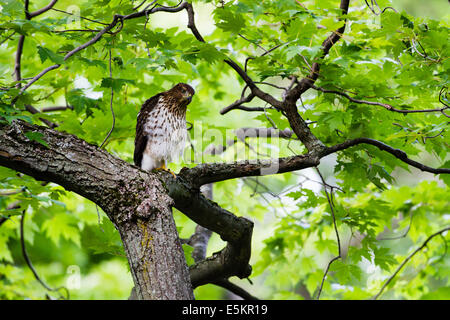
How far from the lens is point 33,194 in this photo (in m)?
3.07

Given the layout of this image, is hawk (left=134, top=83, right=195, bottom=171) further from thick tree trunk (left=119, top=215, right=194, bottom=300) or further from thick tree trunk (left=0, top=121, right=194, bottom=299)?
thick tree trunk (left=119, top=215, right=194, bottom=300)

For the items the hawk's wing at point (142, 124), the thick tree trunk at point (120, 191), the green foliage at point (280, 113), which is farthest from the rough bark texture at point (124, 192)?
the hawk's wing at point (142, 124)

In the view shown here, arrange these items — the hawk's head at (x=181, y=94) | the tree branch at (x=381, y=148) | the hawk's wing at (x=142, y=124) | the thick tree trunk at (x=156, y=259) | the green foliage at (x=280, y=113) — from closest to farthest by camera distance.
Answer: the thick tree trunk at (x=156, y=259) < the green foliage at (x=280, y=113) < the tree branch at (x=381, y=148) < the hawk's wing at (x=142, y=124) < the hawk's head at (x=181, y=94)

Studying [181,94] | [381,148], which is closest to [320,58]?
[381,148]

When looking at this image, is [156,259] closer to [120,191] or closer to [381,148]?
[120,191]

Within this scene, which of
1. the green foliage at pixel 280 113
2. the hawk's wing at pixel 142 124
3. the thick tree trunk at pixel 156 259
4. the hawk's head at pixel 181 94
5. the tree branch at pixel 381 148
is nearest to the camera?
the thick tree trunk at pixel 156 259

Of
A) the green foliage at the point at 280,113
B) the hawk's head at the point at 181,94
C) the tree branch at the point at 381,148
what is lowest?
the tree branch at the point at 381,148

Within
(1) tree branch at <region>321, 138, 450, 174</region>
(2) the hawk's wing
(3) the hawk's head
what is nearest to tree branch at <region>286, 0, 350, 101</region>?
(1) tree branch at <region>321, 138, 450, 174</region>

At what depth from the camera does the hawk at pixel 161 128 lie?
3414 mm

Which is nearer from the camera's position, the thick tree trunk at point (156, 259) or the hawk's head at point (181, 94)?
the thick tree trunk at point (156, 259)

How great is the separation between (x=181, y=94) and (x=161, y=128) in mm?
343

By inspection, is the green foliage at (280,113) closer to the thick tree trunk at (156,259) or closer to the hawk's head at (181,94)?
the hawk's head at (181,94)

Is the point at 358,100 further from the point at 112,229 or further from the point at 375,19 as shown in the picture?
the point at 112,229

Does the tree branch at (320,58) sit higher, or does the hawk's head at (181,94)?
the hawk's head at (181,94)
